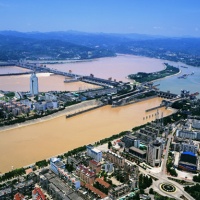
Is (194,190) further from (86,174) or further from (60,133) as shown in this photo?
(60,133)

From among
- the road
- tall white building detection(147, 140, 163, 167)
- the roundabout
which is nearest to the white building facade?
tall white building detection(147, 140, 163, 167)

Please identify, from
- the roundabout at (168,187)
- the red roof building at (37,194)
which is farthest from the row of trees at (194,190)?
the red roof building at (37,194)

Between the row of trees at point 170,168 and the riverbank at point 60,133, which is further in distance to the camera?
the riverbank at point 60,133

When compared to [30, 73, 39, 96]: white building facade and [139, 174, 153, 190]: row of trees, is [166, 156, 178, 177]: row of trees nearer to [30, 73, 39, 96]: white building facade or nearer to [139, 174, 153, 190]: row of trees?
[139, 174, 153, 190]: row of trees

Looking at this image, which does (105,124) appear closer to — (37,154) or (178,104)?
(37,154)

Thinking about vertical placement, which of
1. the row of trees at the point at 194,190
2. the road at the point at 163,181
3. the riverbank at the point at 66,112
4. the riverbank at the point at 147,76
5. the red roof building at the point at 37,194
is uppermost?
the riverbank at the point at 147,76


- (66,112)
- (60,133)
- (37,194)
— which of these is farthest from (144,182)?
(66,112)

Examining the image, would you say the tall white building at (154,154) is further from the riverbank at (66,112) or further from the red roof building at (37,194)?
the riverbank at (66,112)

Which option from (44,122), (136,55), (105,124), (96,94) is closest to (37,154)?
(44,122)
